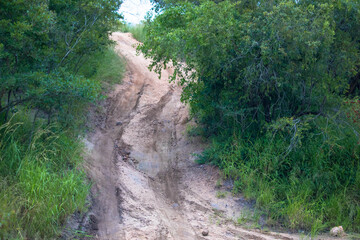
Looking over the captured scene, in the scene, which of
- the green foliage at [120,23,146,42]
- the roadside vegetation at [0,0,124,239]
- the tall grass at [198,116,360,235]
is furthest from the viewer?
the green foliage at [120,23,146,42]

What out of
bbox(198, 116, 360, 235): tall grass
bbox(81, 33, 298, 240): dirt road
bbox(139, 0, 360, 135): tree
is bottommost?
bbox(81, 33, 298, 240): dirt road

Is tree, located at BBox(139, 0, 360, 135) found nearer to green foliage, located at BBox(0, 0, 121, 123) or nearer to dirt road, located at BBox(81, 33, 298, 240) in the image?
dirt road, located at BBox(81, 33, 298, 240)

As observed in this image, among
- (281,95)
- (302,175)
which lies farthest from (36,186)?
(281,95)

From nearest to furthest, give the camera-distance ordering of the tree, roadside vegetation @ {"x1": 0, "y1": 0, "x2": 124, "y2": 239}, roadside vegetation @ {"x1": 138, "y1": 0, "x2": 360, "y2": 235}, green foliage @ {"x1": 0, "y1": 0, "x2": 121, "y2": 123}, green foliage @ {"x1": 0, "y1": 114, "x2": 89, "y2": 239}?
green foliage @ {"x1": 0, "y1": 114, "x2": 89, "y2": 239}
roadside vegetation @ {"x1": 0, "y1": 0, "x2": 124, "y2": 239}
green foliage @ {"x1": 0, "y1": 0, "x2": 121, "y2": 123}
roadside vegetation @ {"x1": 138, "y1": 0, "x2": 360, "y2": 235}
the tree

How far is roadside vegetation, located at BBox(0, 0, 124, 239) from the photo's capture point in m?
4.65

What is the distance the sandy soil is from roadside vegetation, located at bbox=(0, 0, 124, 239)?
1.94 ft

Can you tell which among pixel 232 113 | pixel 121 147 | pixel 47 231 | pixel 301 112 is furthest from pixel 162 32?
pixel 47 231

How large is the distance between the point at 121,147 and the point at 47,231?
13.8 feet

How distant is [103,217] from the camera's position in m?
5.60

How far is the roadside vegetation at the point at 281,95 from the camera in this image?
6711mm

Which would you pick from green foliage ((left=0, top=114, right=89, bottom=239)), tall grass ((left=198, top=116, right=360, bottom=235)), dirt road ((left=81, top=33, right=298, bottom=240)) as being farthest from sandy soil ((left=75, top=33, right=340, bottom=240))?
green foliage ((left=0, top=114, right=89, bottom=239))

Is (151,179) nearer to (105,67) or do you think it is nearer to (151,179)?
(151,179)

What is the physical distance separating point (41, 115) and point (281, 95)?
5.36 m

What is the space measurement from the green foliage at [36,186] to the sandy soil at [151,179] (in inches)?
22.0
